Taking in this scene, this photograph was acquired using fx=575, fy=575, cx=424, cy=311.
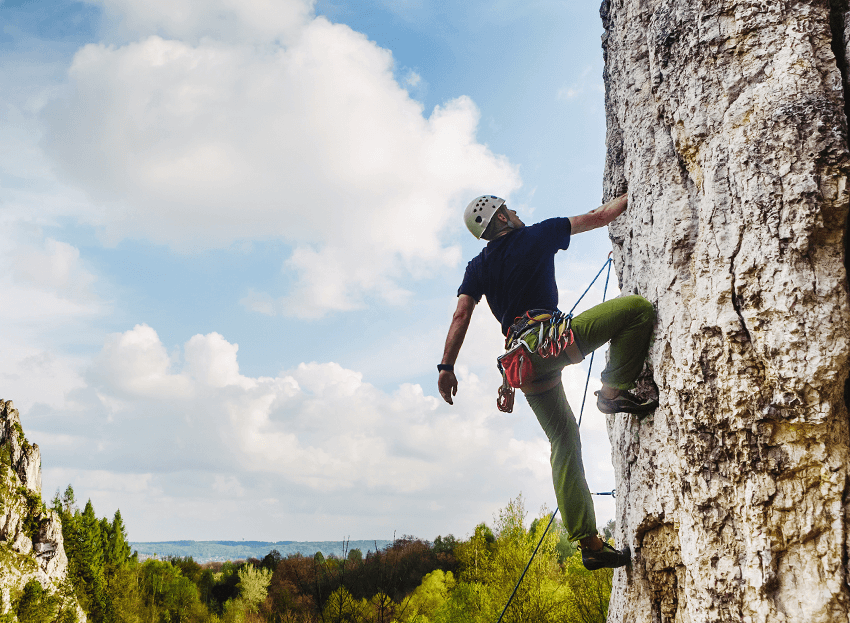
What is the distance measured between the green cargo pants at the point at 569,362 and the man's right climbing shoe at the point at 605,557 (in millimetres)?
135

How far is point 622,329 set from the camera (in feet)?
12.5

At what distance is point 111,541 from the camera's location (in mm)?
45281

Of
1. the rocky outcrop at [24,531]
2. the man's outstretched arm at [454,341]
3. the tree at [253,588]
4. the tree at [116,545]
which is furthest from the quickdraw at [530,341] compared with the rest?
the tree at [116,545]

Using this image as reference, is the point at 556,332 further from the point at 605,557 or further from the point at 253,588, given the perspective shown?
the point at 253,588

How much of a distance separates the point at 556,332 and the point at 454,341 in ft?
2.71

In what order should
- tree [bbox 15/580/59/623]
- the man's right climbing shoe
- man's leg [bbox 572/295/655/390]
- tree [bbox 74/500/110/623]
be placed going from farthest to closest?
tree [bbox 74/500/110/623], tree [bbox 15/580/59/623], the man's right climbing shoe, man's leg [bbox 572/295/655/390]

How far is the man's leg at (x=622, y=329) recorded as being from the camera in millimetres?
3760

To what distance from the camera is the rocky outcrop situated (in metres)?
31.0

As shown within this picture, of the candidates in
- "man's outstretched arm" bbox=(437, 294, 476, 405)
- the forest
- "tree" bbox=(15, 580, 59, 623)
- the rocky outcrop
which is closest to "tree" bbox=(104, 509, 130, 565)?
the forest

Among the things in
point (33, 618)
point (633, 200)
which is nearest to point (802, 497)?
point (633, 200)

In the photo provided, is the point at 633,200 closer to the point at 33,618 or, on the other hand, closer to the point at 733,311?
the point at 733,311

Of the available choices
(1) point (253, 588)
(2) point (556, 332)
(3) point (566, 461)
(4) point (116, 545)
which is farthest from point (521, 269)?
(4) point (116, 545)

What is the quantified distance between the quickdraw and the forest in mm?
14166

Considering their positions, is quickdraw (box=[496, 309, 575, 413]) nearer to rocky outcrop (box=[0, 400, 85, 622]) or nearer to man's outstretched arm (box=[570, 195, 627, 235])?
man's outstretched arm (box=[570, 195, 627, 235])
